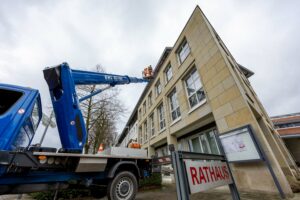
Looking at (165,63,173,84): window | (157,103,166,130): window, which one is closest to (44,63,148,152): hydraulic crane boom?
(157,103,166,130): window

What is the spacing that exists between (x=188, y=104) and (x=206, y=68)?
263 cm

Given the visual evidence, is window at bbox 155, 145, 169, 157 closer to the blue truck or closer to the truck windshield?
the blue truck

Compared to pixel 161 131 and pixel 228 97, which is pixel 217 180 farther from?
pixel 161 131

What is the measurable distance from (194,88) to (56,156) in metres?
7.81

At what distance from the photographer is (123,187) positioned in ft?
12.8

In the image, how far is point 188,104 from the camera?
9.04 m

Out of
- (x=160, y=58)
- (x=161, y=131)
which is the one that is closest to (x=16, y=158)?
(x=161, y=131)

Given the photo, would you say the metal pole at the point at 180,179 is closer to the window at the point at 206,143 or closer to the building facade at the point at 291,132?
the window at the point at 206,143

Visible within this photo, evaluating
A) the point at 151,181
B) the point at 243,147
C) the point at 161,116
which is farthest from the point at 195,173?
the point at 161,116

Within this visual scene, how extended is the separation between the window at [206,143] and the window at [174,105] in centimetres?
230

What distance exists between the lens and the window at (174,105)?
10711 millimetres

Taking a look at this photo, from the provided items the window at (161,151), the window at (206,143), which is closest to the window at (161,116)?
the window at (161,151)

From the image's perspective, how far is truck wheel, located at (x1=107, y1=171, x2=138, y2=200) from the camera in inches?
143

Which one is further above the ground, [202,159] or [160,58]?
[160,58]
